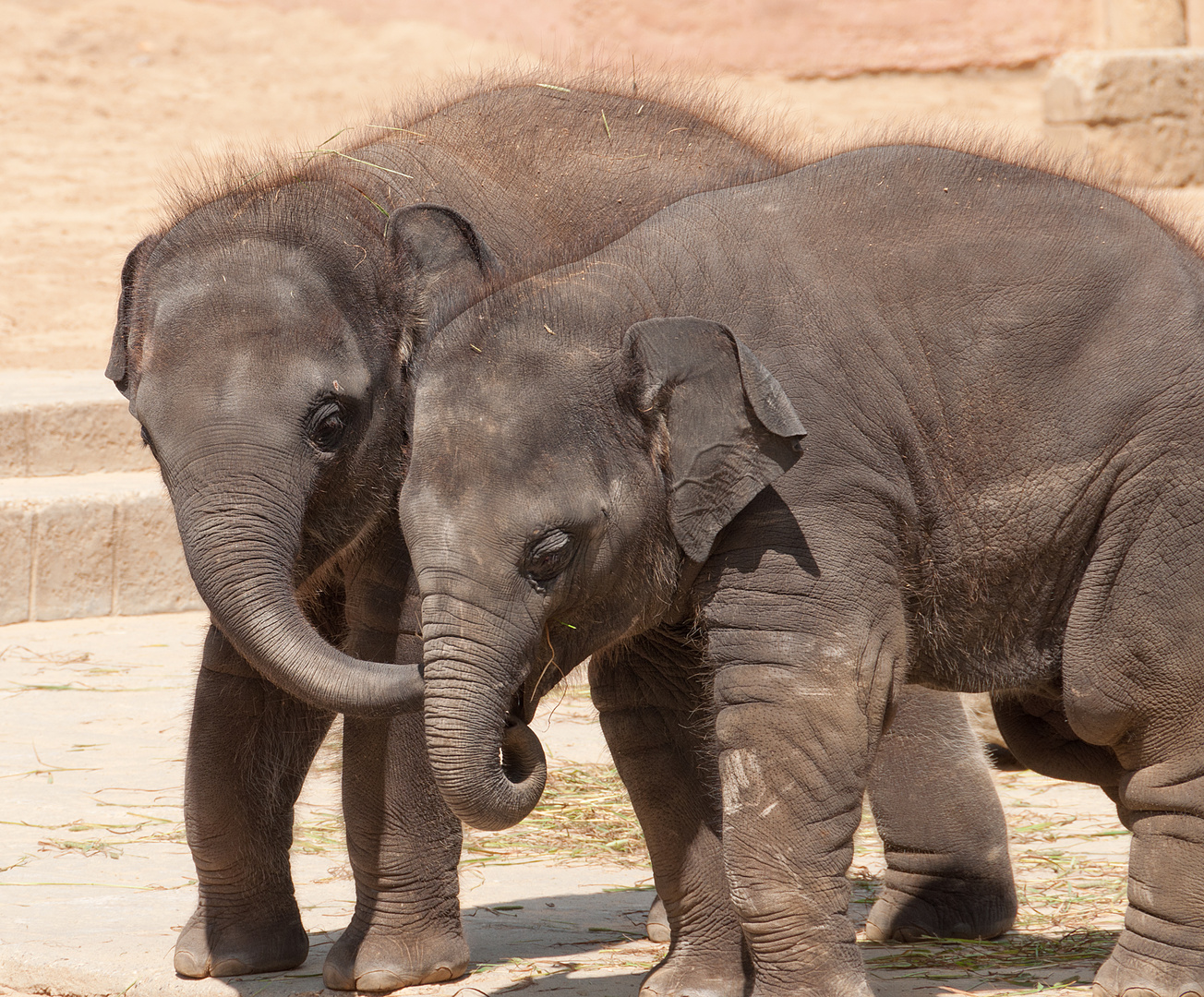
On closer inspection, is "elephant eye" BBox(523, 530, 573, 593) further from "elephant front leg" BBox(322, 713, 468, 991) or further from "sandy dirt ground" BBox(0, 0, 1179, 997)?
"sandy dirt ground" BBox(0, 0, 1179, 997)

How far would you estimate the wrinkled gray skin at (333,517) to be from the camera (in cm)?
353

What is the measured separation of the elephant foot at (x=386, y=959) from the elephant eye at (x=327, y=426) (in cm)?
104

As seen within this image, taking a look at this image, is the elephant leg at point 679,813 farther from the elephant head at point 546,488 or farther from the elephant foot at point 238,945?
the elephant foot at point 238,945

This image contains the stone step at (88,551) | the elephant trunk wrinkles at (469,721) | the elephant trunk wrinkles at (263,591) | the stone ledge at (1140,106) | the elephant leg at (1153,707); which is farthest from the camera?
the stone ledge at (1140,106)

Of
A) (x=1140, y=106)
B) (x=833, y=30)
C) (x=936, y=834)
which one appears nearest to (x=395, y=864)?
(x=936, y=834)

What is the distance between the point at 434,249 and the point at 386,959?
153 cm

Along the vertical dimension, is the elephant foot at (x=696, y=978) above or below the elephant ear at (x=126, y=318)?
below

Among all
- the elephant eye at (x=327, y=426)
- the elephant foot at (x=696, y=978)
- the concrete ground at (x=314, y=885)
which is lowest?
the concrete ground at (x=314, y=885)

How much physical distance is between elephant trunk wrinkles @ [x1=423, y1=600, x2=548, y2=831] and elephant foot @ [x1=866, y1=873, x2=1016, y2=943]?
58.3 inches

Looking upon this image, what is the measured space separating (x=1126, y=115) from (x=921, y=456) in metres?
8.35

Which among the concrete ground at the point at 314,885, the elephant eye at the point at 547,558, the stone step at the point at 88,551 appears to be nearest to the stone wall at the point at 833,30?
the stone step at the point at 88,551

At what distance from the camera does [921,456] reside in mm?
3398

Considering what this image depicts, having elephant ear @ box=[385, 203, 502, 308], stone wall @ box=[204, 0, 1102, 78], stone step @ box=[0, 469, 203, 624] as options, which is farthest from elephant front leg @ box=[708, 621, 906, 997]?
stone wall @ box=[204, 0, 1102, 78]

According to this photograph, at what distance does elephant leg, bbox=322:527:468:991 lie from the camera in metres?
3.85
